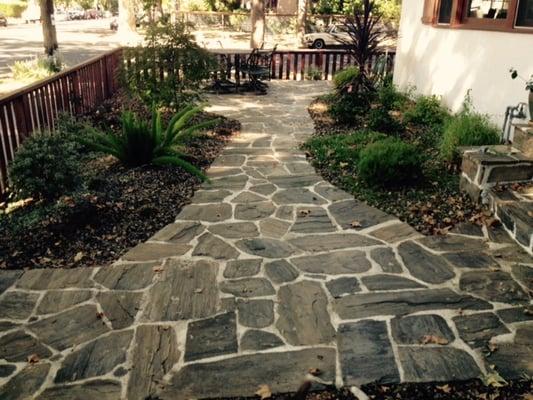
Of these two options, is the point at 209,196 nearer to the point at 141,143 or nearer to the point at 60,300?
the point at 141,143

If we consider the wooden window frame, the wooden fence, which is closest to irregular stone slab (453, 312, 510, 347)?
the wooden window frame

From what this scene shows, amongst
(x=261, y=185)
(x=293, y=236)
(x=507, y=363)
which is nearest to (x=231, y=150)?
(x=261, y=185)

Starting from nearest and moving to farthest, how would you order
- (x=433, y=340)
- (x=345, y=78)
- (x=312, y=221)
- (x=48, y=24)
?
(x=433, y=340) < (x=312, y=221) < (x=345, y=78) < (x=48, y=24)

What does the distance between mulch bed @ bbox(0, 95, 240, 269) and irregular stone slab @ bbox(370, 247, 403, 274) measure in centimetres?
209

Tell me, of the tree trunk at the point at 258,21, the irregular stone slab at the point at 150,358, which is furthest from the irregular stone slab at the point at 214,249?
the tree trunk at the point at 258,21

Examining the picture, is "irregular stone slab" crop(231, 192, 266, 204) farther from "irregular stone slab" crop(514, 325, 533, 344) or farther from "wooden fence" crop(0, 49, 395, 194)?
"irregular stone slab" crop(514, 325, 533, 344)

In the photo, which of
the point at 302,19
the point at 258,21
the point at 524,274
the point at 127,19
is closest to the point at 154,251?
the point at 524,274

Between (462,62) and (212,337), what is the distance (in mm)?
6240

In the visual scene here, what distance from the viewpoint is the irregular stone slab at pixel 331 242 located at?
4356 mm

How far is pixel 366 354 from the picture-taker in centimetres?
298

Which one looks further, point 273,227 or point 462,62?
point 462,62

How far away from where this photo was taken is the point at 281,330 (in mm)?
3225

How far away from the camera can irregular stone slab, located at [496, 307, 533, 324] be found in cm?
327

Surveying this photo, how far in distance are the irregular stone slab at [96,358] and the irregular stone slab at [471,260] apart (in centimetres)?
266
